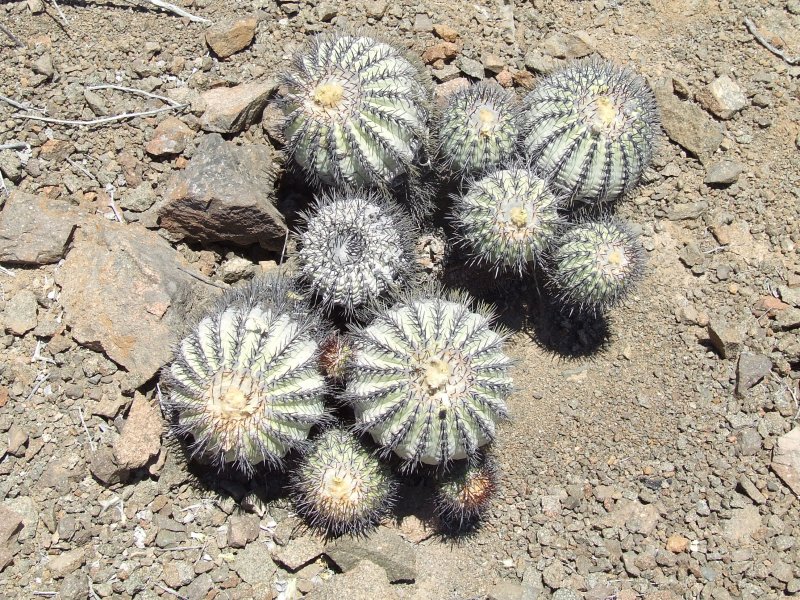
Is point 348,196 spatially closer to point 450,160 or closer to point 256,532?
point 450,160

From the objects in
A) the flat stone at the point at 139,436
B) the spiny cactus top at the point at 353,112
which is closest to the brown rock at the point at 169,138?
the spiny cactus top at the point at 353,112

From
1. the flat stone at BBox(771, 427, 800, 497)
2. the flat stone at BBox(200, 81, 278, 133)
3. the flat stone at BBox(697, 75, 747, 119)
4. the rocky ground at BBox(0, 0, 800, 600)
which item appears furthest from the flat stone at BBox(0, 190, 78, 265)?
the flat stone at BBox(771, 427, 800, 497)

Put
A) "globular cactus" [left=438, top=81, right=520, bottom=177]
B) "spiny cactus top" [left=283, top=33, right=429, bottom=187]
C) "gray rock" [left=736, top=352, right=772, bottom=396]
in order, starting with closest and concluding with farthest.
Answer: "spiny cactus top" [left=283, top=33, right=429, bottom=187] < "globular cactus" [left=438, top=81, right=520, bottom=177] < "gray rock" [left=736, top=352, right=772, bottom=396]

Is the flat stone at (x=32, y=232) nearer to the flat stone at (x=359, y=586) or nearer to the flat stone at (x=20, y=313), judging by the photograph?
the flat stone at (x=20, y=313)

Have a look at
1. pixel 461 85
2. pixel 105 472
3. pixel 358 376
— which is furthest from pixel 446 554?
pixel 461 85

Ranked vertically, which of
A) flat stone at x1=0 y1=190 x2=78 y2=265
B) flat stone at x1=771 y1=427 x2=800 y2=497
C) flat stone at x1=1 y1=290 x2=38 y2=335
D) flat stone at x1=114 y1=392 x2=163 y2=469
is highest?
flat stone at x1=0 y1=190 x2=78 y2=265

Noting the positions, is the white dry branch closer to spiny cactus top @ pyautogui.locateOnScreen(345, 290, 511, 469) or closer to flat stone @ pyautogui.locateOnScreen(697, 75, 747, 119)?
spiny cactus top @ pyautogui.locateOnScreen(345, 290, 511, 469)
